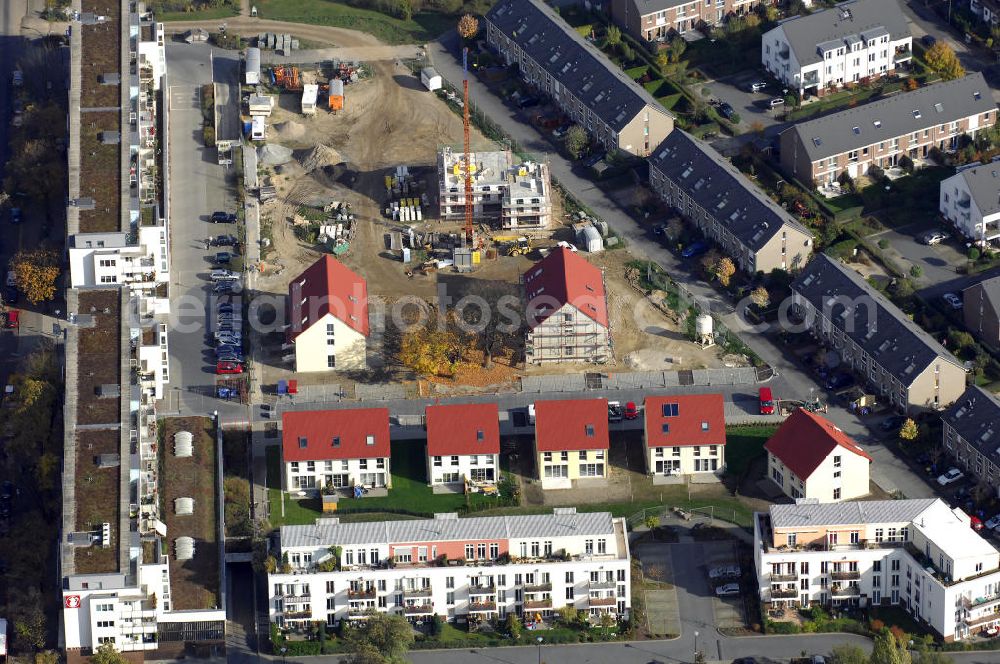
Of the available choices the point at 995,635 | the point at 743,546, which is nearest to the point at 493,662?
the point at 743,546

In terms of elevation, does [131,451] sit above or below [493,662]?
above

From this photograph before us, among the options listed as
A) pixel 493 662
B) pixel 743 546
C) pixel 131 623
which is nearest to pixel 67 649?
pixel 131 623

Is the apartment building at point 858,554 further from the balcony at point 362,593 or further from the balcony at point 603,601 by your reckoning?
the balcony at point 362,593

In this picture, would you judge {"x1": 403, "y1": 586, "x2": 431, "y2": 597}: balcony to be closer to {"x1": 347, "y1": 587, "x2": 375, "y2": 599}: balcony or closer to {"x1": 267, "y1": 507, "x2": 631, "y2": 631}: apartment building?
{"x1": 267, "y1": 507, "x2": 631, "y2": 631}: apartment building

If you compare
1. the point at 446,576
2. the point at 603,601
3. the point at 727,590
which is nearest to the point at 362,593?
the point at 446,576

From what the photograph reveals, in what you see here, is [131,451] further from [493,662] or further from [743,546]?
[743,546]

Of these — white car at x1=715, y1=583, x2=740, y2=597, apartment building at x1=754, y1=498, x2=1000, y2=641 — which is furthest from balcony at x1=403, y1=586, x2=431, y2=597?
apartment building at x1=754, y1=498, x2=1000, y2=641
